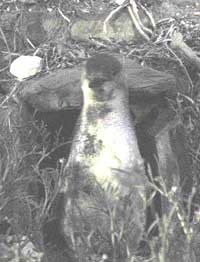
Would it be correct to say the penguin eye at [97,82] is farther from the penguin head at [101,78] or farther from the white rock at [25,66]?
the white rock at [25,66]

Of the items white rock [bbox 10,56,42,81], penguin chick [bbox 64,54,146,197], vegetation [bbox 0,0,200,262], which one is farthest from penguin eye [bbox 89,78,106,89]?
white rock [bbox 10,56,42,81]

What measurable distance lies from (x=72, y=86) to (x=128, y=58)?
72 centimetres

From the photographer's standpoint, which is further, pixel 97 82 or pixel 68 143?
pixel 68 143

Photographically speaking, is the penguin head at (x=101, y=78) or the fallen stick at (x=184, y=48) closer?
the penguin head at (x=101, y=78)

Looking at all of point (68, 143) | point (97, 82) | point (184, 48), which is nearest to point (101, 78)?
point (97, 82)

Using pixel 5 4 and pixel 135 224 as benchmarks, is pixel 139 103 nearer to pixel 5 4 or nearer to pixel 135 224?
pixel 135 224

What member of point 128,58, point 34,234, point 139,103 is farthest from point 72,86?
point 34,234

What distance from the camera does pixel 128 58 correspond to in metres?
5.00

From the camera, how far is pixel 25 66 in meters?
5.14

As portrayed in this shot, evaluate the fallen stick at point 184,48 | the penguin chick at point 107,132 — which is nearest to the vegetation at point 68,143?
the fallen stick at point 184,48

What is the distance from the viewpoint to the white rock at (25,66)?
5059mm

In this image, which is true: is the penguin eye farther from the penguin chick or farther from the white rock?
the white rock

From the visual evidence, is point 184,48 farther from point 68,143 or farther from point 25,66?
point 68,143

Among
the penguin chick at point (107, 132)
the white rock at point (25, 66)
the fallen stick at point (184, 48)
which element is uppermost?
the penguin chick at point (107, 132)
